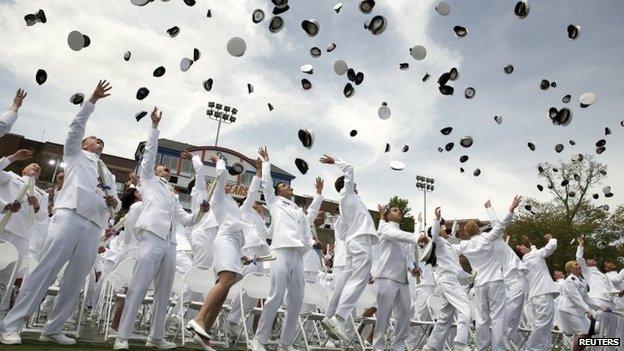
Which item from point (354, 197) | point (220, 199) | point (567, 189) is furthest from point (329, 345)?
point (567, 189)

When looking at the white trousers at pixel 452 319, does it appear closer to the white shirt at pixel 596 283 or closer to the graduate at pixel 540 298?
the graduate at pixel 540 298

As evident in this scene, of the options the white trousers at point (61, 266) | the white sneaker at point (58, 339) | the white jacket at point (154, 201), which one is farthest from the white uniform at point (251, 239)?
the white sneaker at point (58, 339)

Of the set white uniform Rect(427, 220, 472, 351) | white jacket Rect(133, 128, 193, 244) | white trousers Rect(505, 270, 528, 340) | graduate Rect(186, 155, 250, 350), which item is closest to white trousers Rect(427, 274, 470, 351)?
white uniform Rect(427, 220, 472, 351)

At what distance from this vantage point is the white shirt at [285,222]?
6.78 m

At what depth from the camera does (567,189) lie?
1577 inches

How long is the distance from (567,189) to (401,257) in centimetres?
3866

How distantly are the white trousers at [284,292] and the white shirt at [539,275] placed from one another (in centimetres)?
558

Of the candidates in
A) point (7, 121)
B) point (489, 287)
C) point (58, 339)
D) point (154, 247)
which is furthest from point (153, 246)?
point (489, 287)

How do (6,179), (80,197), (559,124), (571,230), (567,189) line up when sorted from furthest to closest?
(567,189), (571,230), (559,124), (6,179), (80,197)

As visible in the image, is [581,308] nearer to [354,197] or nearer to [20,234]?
[354,197]

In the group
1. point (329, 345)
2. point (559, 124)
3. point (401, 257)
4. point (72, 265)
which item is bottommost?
point (329, 345)

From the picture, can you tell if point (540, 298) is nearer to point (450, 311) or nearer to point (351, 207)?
point (450, 311)

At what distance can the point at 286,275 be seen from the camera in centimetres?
665

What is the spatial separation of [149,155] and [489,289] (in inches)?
252
